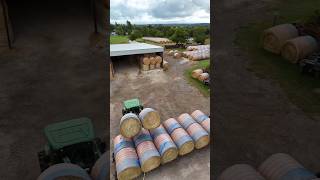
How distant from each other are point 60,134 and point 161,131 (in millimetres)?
5496

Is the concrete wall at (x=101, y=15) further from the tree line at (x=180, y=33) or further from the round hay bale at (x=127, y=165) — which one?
the round hay bale at (x=127, y=165)

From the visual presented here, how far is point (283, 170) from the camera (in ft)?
29.9

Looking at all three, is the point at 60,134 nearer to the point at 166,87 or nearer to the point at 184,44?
the point at 166,87

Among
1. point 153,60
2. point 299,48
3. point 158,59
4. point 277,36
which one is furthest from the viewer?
point 158,59

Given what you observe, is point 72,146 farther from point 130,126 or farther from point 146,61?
point 146,61

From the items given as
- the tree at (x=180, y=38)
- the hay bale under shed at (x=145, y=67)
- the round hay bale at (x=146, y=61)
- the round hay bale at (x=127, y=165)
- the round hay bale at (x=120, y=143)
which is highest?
A: the tree at (x=180, y=38)

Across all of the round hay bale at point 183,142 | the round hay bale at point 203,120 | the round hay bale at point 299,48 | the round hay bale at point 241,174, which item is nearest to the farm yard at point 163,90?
the round hay bale at point 183,142

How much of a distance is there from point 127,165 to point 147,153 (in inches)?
40.7

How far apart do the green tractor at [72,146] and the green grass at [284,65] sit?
34.0ft

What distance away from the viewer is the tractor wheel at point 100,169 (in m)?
9.10

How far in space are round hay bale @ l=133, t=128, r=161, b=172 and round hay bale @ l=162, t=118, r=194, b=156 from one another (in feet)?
3.75

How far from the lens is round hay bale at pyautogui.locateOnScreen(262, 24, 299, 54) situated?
68.2 ft

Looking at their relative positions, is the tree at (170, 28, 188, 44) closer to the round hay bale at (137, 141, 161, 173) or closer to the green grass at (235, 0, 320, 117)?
the green grass at (235, 0, 320, 117)

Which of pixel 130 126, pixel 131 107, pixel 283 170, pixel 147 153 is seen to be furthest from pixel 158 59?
pixel 283 170
